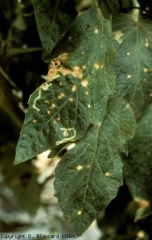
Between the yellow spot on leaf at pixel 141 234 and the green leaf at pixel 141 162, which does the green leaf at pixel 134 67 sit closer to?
the green leaf at pixel 141 162

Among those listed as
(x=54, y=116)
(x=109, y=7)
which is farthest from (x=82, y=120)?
(x=109, y=7)

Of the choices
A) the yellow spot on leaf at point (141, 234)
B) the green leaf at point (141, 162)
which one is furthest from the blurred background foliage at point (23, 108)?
the green leaf at point (141, 162)

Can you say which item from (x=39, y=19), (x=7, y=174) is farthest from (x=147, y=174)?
(x=7, y=174)

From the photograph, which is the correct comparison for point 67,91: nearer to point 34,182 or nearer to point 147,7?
point 147,7

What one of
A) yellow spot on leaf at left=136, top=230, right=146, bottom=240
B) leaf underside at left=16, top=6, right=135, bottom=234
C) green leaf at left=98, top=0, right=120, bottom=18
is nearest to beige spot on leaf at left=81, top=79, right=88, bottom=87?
leaf underside at left=16, top=6, right=135, bottom=234

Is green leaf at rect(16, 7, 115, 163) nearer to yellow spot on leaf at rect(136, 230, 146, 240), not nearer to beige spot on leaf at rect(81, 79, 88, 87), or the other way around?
beige spot on leaf at rect(81, 79, 88, 87)

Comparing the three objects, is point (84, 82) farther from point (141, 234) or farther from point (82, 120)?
point (141, 234)
